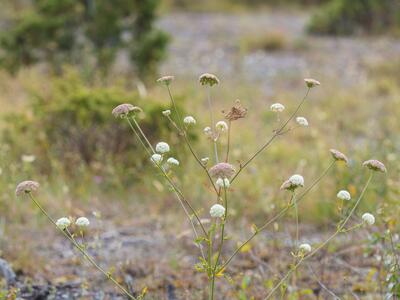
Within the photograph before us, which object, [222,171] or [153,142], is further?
[153,142]

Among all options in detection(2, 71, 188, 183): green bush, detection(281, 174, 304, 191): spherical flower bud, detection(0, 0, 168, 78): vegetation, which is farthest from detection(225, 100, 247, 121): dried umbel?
detection(0, 0, 168, 78): vegetation

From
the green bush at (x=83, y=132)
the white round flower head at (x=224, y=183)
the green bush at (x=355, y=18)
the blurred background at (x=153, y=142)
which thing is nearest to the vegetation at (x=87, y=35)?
the blurred background at (x=153, y=142)

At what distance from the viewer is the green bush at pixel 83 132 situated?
15.4ft

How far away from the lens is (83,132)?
15.6ft

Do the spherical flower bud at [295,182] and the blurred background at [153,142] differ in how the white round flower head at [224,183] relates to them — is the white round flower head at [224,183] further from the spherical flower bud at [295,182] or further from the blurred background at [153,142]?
the blurred background at [153,142]

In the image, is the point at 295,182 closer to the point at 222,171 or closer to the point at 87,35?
the point at 222,171

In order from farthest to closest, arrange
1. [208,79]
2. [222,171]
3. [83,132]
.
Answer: [83,132] → [208,79] → [222,171]

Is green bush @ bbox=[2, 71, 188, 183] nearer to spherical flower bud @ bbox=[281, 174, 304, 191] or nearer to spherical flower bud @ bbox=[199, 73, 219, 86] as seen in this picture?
spherical flower bud @ bbox=[199, 73, 219, 86]

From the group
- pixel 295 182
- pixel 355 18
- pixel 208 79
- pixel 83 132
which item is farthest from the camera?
pixel 355 18

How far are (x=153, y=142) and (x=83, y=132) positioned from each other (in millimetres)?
547

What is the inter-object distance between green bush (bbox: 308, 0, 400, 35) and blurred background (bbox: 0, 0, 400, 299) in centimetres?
286

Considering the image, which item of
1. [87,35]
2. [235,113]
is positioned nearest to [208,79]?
[235,113]

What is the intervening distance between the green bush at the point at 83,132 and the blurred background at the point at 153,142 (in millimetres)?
11

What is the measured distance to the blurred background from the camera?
3.06m
